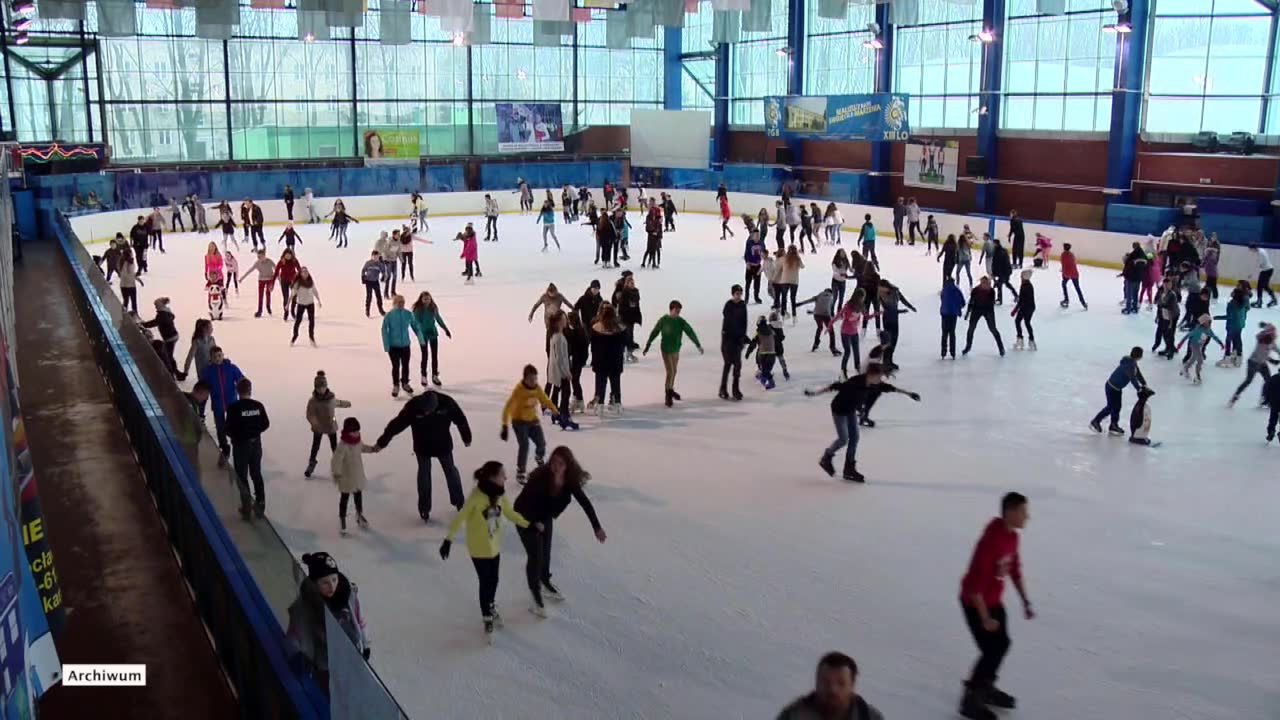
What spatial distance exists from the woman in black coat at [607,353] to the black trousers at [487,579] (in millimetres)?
5414

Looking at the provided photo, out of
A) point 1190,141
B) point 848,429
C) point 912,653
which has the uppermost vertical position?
point 1190,141

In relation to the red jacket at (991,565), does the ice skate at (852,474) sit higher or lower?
lower

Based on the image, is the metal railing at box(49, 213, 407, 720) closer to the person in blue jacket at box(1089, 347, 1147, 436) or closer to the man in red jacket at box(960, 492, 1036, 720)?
the man in red jacket at box(960, 492, 1036, 720)

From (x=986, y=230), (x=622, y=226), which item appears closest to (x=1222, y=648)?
(x=622, y=226)

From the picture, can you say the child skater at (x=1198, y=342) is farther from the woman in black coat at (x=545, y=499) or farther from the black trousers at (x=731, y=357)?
the woman in black coat at (x=545, y=499)

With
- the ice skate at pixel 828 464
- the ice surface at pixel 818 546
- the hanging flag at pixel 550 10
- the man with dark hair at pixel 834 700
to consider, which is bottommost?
the ice surface at pixel 818 546

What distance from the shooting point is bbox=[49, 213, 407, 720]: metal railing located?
5.37 meters

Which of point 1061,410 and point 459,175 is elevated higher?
point 459,175

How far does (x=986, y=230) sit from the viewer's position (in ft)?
102

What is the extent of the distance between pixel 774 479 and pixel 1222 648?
4.40m

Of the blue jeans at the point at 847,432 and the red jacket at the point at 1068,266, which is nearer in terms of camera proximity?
the blue jeans at the point at 847,432

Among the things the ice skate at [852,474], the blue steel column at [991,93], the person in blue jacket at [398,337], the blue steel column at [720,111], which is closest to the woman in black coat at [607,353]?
the person in blue jacket at [398,337]

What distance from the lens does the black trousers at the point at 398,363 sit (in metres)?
13.8

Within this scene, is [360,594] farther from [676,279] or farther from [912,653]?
[676,279]
